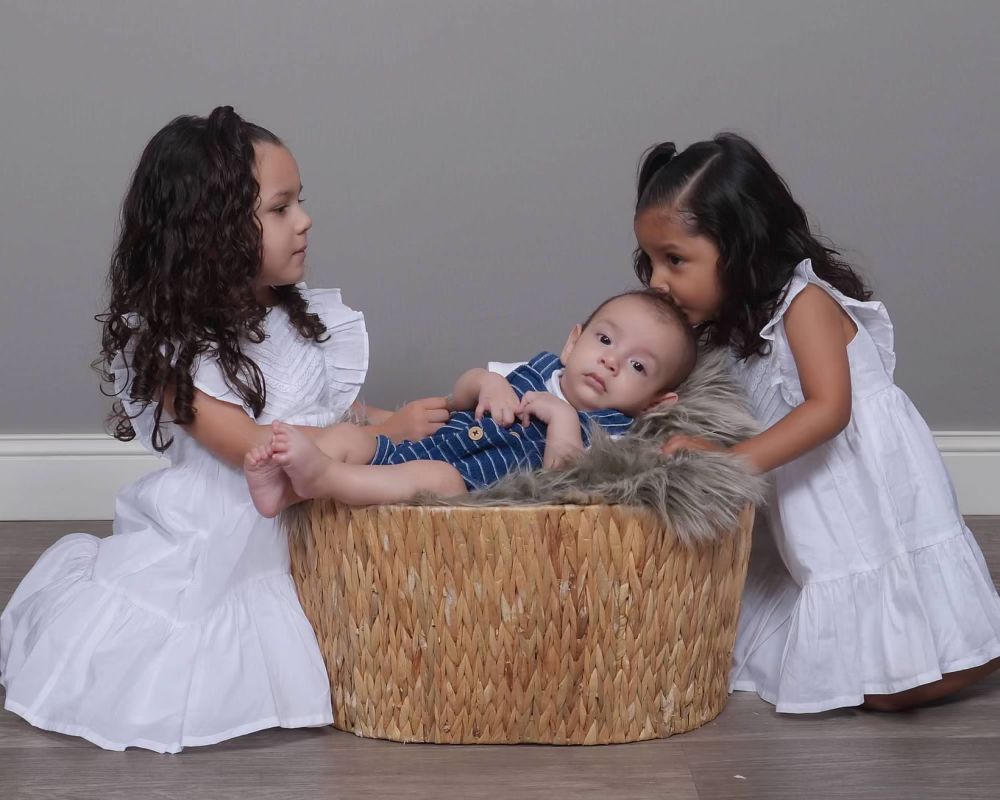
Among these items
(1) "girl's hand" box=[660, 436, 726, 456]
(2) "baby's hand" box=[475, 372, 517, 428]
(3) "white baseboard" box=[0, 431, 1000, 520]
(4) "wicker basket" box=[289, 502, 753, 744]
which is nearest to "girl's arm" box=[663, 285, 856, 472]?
(1) "girl's hand" box=[660, 436, 726, 456]

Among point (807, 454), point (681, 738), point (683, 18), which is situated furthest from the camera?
point (683, 18)

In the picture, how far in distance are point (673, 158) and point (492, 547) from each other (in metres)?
0.64

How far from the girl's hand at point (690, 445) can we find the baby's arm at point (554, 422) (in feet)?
0.38

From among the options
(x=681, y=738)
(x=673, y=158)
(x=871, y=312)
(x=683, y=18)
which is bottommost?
(x=681, y=738)

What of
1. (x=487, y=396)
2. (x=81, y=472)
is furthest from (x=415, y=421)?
(x=81, y=472)

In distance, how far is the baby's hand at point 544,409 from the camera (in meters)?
1.65

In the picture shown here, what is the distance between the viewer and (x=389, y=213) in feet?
8.25

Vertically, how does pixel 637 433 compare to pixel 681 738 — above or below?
above

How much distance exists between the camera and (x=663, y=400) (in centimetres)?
170

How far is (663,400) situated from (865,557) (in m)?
0.35

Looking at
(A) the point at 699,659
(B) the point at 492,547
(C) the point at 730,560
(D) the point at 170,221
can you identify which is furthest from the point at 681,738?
(D) the point at 170,221

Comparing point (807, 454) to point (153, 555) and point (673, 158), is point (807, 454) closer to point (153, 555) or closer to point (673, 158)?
point (673, 158)

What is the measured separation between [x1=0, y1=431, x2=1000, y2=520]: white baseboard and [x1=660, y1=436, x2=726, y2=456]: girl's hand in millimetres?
1271

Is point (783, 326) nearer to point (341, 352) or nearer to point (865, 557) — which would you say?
point (865, 557)
